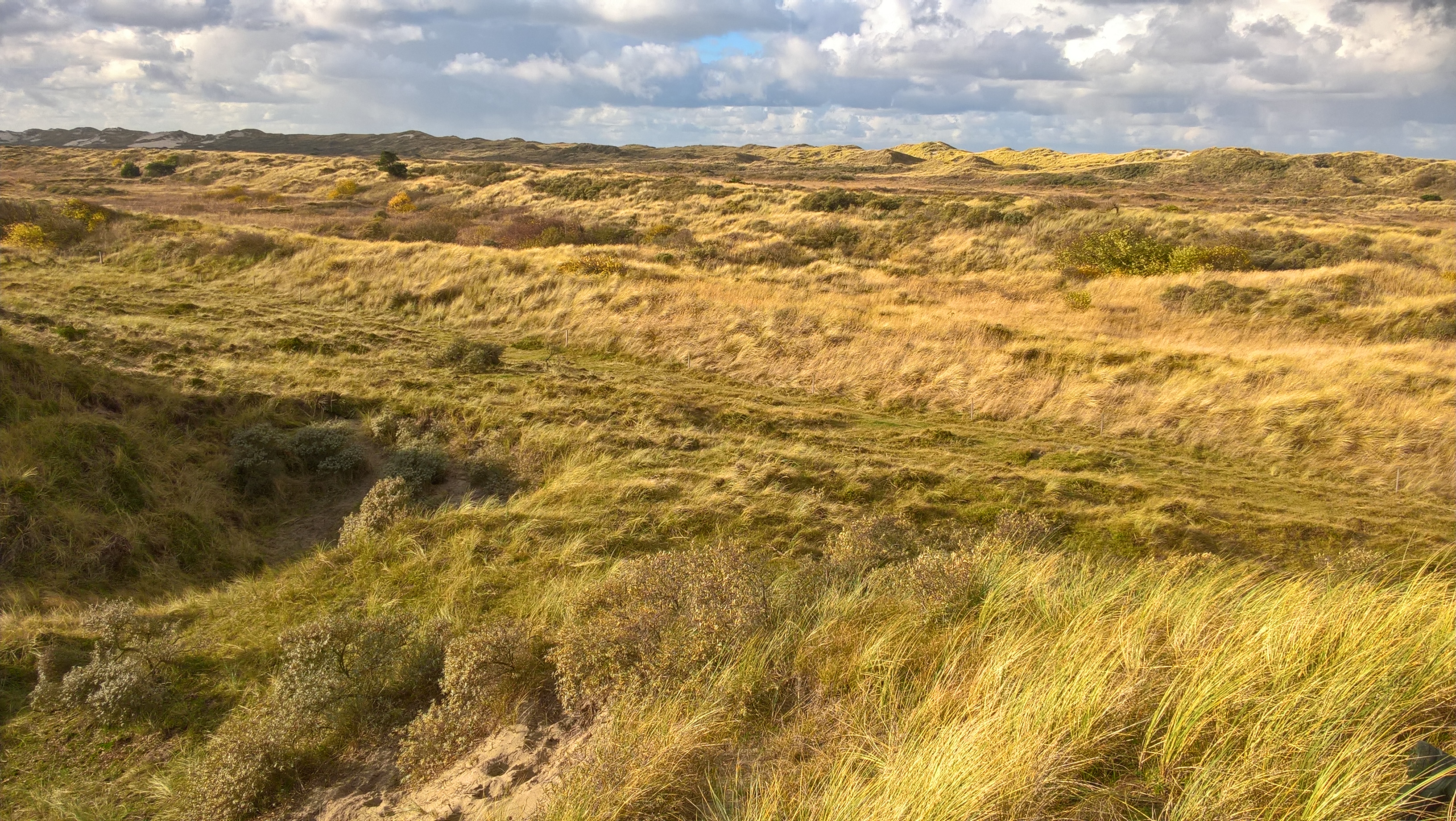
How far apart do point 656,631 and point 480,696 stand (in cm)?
103

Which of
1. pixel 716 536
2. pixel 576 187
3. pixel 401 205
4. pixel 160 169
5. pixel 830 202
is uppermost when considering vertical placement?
pixel 160 169

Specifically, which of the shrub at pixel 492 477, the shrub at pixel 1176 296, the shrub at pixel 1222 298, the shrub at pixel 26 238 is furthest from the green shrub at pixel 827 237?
the shrub at pixel 26 238

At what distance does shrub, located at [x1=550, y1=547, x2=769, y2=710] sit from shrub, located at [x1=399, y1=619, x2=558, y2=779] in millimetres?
208

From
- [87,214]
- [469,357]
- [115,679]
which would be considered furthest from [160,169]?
[115,679]

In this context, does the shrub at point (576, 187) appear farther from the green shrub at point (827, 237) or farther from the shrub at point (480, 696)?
the shrub at point (480, 696)

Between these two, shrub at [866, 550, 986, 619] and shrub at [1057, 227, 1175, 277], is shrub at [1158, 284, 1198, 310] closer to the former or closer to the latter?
shrub at [1057, 227, 1175, 277]

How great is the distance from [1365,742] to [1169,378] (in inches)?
500

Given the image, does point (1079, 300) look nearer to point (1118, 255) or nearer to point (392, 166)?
point (1118, 255)

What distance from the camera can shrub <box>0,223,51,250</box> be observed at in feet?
79.2

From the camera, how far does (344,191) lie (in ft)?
162

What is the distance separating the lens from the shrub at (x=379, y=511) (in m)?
7.97

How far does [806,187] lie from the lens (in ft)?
175

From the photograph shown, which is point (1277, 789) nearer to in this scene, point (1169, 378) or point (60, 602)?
point (60, 602)

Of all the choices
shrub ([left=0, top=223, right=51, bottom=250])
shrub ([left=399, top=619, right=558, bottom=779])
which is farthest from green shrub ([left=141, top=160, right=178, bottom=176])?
shrub ([left=399, top=619, right=558, bottom=779])
